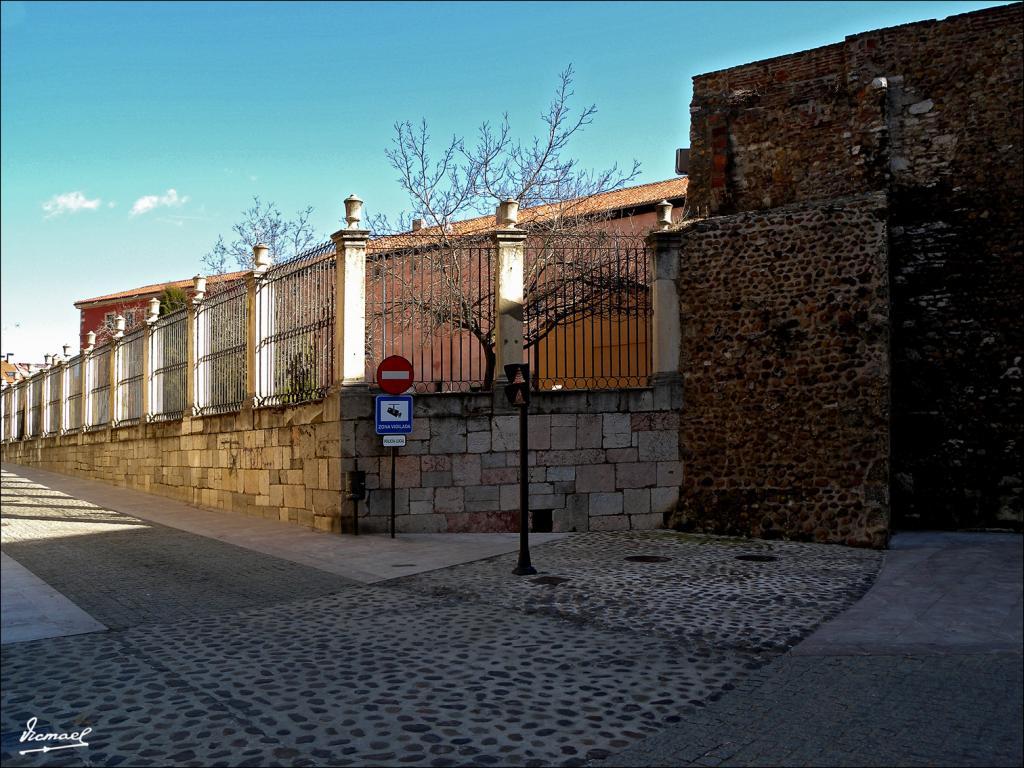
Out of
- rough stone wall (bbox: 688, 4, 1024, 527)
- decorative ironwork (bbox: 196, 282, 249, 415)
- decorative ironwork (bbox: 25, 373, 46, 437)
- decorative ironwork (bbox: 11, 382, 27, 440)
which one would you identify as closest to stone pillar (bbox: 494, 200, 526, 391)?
decorative ironwork (bbox: 196, 282, 249, 415)

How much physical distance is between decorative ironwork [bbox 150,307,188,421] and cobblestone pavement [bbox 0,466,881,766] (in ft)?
26.7

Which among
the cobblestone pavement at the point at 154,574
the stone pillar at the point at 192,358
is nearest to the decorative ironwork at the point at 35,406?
the stone pillar at the point at 192,358

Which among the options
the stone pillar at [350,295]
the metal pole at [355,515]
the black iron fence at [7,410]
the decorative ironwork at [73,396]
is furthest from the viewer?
the black iron fence at [7,410]

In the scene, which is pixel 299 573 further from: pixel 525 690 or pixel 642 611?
pixel 525 690

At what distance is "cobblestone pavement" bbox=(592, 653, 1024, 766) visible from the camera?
3.72 metres

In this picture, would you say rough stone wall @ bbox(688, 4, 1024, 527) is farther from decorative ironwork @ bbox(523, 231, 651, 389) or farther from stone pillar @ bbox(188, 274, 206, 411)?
stone pillar @ bbox(188, 274, 206, 411)

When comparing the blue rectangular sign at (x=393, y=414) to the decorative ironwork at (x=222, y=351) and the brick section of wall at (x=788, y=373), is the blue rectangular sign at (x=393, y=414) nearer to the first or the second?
the brick section of wall at (x=788, y=373)

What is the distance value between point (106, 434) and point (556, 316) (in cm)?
1452

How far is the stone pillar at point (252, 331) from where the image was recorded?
1371 centimetres

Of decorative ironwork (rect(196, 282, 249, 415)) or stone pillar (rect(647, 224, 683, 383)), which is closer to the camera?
stone pillar (rect(647, 224, 683, 383))

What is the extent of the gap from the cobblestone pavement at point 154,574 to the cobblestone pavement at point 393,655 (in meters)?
0.04

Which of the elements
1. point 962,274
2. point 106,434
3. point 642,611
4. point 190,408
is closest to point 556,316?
point 962,274

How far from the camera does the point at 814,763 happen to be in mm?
3652

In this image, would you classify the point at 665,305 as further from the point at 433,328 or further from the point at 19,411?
the point at 19,411
